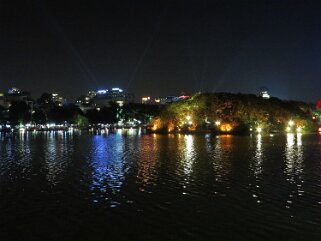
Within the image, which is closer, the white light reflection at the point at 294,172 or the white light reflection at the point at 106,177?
the white light reflection at the point at 294,172

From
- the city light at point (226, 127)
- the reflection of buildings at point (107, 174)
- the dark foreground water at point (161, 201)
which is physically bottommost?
the dark foreground water at point (161, 201)

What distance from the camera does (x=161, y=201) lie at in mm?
17344

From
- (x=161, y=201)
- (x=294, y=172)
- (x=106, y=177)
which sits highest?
(x=106, y=177)

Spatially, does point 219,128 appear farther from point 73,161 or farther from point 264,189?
point 264,189

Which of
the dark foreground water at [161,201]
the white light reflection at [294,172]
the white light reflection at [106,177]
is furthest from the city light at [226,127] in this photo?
the dark foreground water at [161,201]

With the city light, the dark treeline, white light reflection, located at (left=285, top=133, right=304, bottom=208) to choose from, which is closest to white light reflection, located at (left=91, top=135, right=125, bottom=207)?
white light reflection, located at (left=285, top=133, right=304, bottom=208)

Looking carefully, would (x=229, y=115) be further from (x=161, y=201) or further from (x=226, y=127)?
(x=161, y=201)

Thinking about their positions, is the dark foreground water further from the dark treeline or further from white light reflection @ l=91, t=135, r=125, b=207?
the dark treeline

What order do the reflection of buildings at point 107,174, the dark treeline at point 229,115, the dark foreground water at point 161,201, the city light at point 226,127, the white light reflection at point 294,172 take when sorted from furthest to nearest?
the dark treeline at point 229,115
the city light at point 226,127
the reflection of buildings at point 107,174
the white light reflection at point 294,172
the dark foreground water at point 161,201

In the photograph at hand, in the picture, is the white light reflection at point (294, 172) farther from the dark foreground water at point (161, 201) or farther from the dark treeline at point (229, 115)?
the dark treeline at point (229, 115)

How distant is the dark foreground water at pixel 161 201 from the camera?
13.0 metres

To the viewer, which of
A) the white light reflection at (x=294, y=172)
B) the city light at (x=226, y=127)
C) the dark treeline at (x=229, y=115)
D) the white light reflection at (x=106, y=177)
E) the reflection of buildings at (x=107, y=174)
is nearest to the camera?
the white light reflection at (x=294, y=172)

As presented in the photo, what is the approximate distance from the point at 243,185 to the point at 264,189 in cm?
137

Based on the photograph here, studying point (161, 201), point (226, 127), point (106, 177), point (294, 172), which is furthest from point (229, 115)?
point (161, 201)
